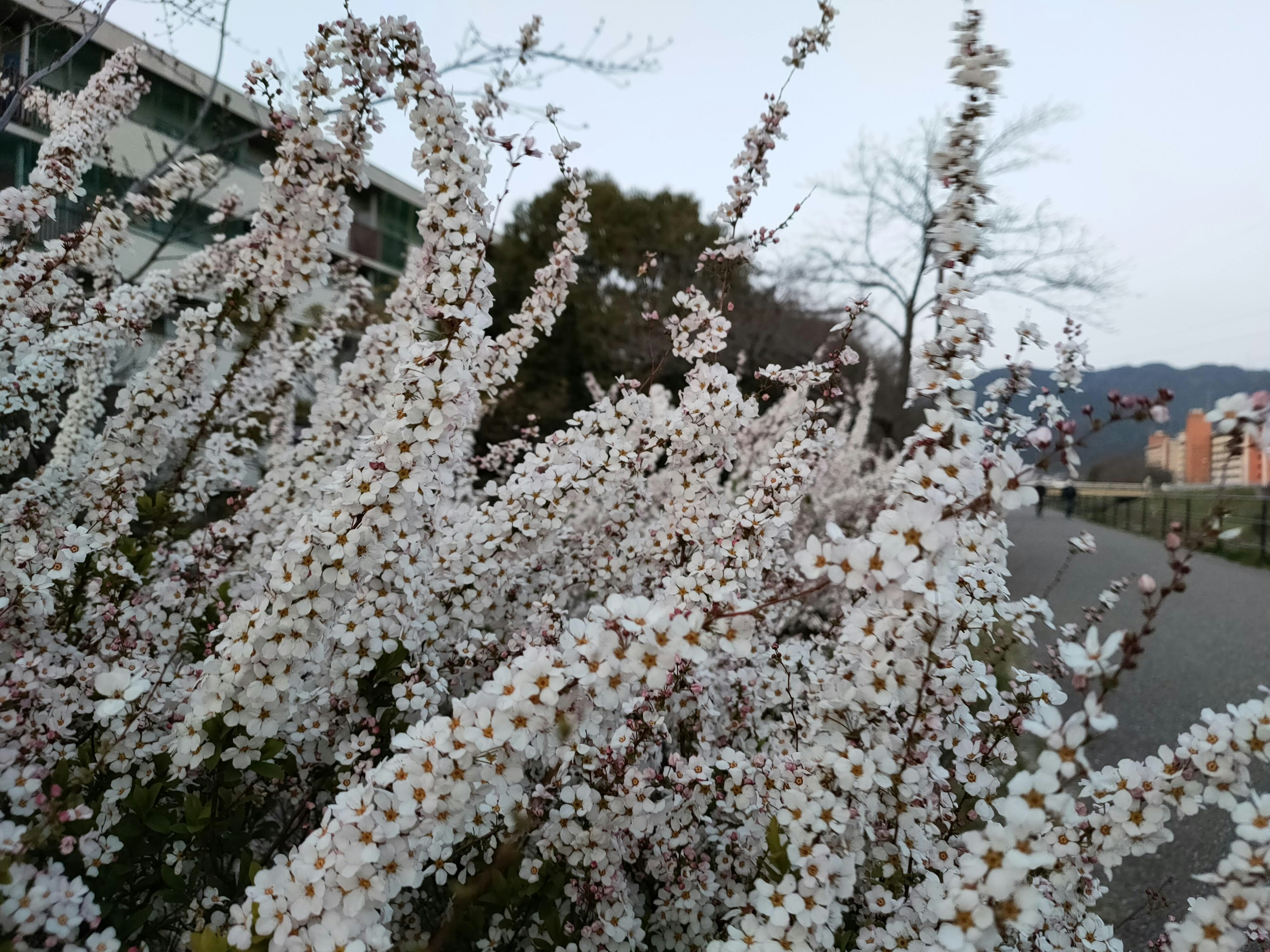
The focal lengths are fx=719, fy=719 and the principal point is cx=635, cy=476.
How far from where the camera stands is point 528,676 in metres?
1.31

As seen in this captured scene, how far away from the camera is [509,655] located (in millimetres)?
2434

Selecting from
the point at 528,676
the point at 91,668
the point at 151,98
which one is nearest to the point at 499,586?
the point at 91,668

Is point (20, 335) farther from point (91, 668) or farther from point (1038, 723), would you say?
point (1038, 723)

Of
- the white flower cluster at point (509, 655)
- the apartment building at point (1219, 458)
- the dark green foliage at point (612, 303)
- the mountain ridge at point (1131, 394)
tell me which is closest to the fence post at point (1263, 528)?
the dark green foliage at point (612, 303)

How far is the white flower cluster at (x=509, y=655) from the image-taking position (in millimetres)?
1335

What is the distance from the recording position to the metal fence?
652 cm

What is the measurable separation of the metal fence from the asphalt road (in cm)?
41

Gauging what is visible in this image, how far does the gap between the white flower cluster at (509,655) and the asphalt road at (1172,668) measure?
0.47m

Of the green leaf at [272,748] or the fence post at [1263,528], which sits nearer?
the green leaf at [272,748]

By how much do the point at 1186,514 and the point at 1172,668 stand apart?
40.7 ft

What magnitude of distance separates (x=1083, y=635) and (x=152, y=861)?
10.8ft

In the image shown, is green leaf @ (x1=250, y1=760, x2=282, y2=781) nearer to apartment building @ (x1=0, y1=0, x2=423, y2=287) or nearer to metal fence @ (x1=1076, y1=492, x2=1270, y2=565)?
apartment building @ (x1=0, y1=0, x2=423, y2=287)

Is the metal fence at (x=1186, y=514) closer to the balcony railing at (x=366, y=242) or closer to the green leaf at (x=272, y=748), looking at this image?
the green leaf at (x=272, y=748)

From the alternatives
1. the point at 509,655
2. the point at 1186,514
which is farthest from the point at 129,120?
the point at 1186,514
